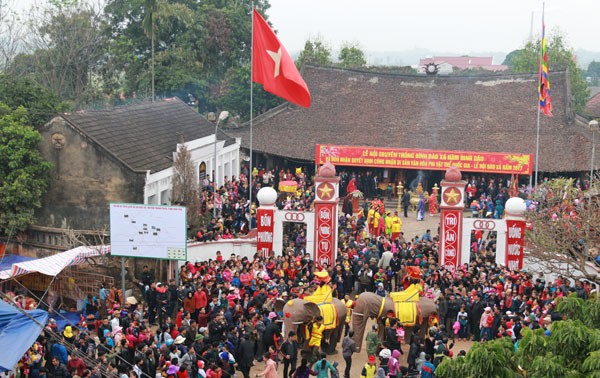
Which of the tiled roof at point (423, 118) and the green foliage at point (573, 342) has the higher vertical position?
the tiled roof at point (423, 118)

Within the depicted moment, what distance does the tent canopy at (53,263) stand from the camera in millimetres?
20156

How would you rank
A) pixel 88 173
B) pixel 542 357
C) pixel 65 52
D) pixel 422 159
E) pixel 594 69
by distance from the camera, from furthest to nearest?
pixel 594 69, pixel 65 52, pixel 422 159, pixel 88 173, pixel 542 357

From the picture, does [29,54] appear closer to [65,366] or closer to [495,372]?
[65,366]

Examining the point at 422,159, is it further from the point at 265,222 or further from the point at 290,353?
the point at 290,353

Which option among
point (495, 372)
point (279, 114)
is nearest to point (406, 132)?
point (279, 114)

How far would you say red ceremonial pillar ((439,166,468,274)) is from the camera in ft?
80.8

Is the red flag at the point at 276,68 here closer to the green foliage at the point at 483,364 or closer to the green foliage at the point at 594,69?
the green foliage at the point at 483,364

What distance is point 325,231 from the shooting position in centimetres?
2484

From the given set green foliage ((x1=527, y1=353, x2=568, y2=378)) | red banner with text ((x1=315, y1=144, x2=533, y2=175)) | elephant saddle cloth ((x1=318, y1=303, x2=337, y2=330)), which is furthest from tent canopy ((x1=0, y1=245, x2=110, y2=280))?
red banner with text ((x1=315, y1=144, x2=533, y2=175))

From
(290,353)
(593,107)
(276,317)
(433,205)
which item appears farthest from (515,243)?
(593,107)

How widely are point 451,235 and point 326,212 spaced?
3.46 m

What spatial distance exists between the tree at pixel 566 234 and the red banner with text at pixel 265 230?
6915 mm

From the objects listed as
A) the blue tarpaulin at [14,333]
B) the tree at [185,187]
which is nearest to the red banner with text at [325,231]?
the tree at [185,187]

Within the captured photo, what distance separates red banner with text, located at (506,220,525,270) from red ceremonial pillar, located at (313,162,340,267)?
4666 mm
